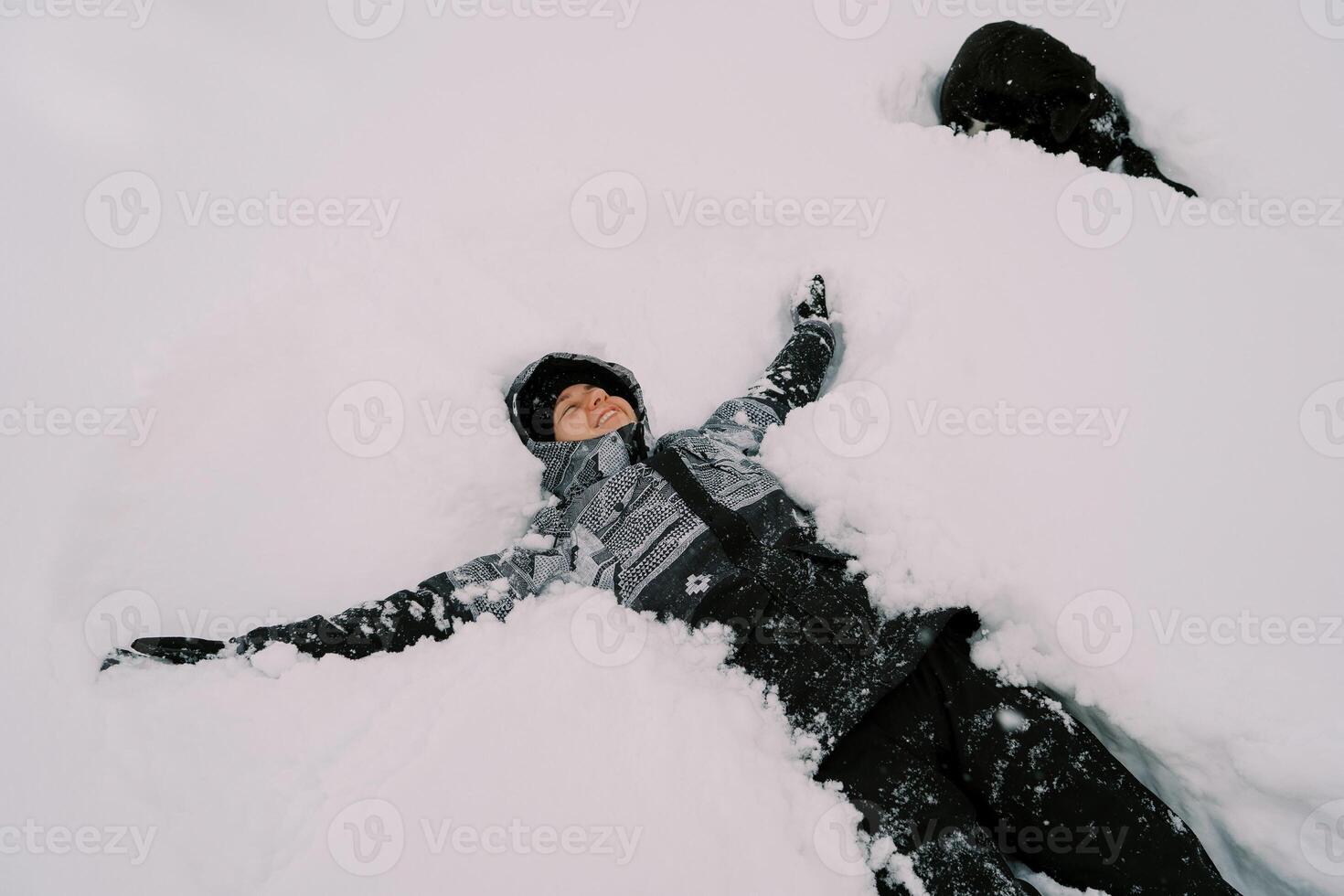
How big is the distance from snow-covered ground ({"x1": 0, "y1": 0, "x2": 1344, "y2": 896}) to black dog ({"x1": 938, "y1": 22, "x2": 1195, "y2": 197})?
10 cm

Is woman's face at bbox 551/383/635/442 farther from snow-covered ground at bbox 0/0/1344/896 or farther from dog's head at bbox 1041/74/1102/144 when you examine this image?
dog's head at bbox 1041/74/1102/144

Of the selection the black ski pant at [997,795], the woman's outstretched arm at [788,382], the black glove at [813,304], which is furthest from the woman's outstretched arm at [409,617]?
the black glove at [813,304]

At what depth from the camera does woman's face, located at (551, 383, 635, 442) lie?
1952 mm

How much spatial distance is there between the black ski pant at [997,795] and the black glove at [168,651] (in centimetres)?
138

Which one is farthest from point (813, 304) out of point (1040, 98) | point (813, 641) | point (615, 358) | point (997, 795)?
point (997, 795)

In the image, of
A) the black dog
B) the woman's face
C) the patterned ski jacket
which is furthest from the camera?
the black dog

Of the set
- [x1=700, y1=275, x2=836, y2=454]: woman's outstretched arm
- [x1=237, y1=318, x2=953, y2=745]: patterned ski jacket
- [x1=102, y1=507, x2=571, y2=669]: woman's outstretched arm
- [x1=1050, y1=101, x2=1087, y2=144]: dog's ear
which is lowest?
[x1=102, y1=507, x2=571, y2=669]: woman's outstretched arm

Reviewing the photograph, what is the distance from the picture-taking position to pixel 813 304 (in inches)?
88.4

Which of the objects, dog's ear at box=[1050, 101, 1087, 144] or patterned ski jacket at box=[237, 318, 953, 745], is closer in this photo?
patterned ski jacket at box=[237, 318, 953, 745]

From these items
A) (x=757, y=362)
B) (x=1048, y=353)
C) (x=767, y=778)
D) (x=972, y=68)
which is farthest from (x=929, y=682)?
(x=972, y=68)

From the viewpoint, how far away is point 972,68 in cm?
232

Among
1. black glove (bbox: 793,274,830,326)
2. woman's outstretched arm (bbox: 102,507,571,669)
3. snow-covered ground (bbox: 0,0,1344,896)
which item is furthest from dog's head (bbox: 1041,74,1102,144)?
woman's outstretched arm (bbox: 102,507,571,669)

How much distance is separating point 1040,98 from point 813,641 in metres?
1.99

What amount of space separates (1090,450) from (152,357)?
8.46ft
